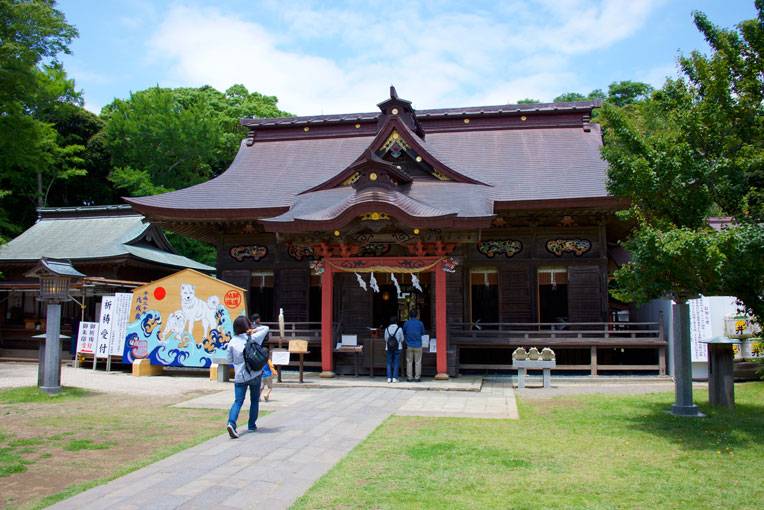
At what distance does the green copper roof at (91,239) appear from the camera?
21.4 m

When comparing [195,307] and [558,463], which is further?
[195,307]

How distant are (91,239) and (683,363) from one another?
21613mm

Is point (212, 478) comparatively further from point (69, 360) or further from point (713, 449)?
point (69, 360)

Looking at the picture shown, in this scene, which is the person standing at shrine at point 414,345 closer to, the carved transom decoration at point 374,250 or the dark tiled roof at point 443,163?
the carved transom decoration at point 374,250

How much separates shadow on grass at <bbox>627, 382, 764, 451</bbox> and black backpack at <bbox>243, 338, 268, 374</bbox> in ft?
17.2

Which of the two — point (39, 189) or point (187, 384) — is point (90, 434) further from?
point (39, 189)

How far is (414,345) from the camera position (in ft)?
42.8

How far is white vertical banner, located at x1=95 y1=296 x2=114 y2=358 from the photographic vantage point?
15562 millimetres

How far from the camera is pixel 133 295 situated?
14.8 metres

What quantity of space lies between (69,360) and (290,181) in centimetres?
942

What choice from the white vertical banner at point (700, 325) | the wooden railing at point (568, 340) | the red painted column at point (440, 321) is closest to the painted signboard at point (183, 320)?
the red painted column at point (440, 321)

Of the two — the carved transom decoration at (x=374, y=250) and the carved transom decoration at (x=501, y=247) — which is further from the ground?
the carved transom decoration at (x=501, y=247)

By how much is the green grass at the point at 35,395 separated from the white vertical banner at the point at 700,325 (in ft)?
42.8

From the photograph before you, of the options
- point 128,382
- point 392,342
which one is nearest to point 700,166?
point 392,342
